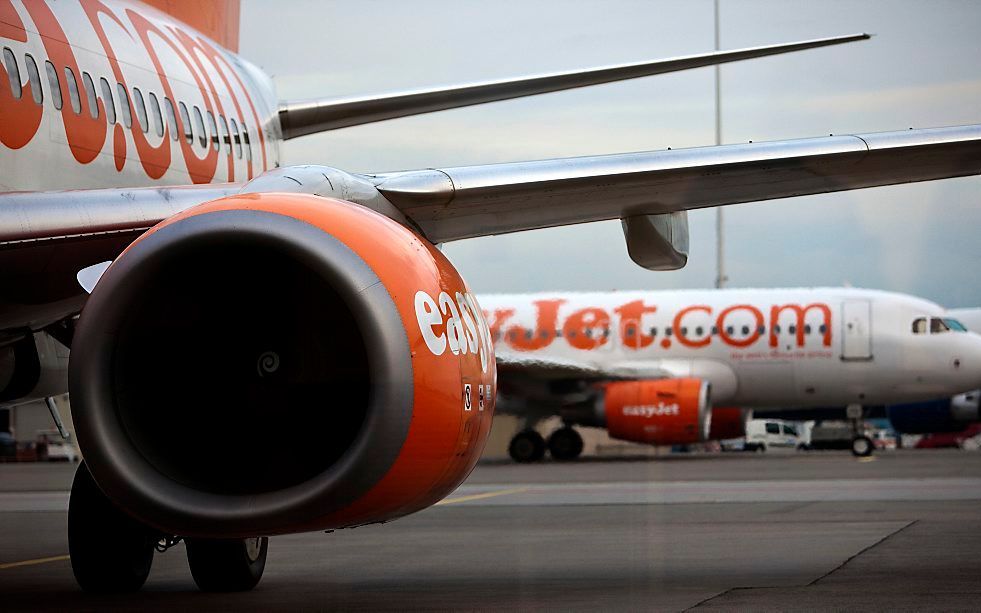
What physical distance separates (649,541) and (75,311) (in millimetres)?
5032

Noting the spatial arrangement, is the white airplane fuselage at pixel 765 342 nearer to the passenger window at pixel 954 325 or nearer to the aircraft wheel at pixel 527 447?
the passenger window at pixel 954 325

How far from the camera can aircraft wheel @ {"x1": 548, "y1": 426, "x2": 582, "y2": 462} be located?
29.0 metres

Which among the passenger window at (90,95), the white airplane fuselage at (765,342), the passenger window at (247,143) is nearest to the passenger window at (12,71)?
the passenger window at (90,95)

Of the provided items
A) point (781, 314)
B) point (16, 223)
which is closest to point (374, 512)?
point (16, 223)

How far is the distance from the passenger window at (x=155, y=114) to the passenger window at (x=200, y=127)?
0.47 meters

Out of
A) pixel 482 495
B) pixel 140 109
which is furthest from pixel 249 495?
pixel 482 495

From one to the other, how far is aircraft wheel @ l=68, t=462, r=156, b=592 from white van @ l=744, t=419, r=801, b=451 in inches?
1769

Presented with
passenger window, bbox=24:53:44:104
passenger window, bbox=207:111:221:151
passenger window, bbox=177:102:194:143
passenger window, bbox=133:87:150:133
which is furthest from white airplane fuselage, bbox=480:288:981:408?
passenger window, bbox=24:53:44:104

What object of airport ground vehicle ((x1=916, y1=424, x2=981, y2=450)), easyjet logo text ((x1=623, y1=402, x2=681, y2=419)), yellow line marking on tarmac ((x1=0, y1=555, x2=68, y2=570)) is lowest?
Result: airport ground vehicle ((x1=916, y1=424, x2=981, y2=450))

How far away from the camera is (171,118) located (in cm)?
743

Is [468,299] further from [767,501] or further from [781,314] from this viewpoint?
[781,314]

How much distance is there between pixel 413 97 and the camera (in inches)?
332

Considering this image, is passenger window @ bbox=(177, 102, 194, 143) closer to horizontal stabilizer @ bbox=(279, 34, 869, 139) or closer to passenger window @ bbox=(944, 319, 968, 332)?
horizontal stabilizer @ bbox=(279, 34, 869, 139)

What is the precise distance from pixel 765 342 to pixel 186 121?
2083 cm
